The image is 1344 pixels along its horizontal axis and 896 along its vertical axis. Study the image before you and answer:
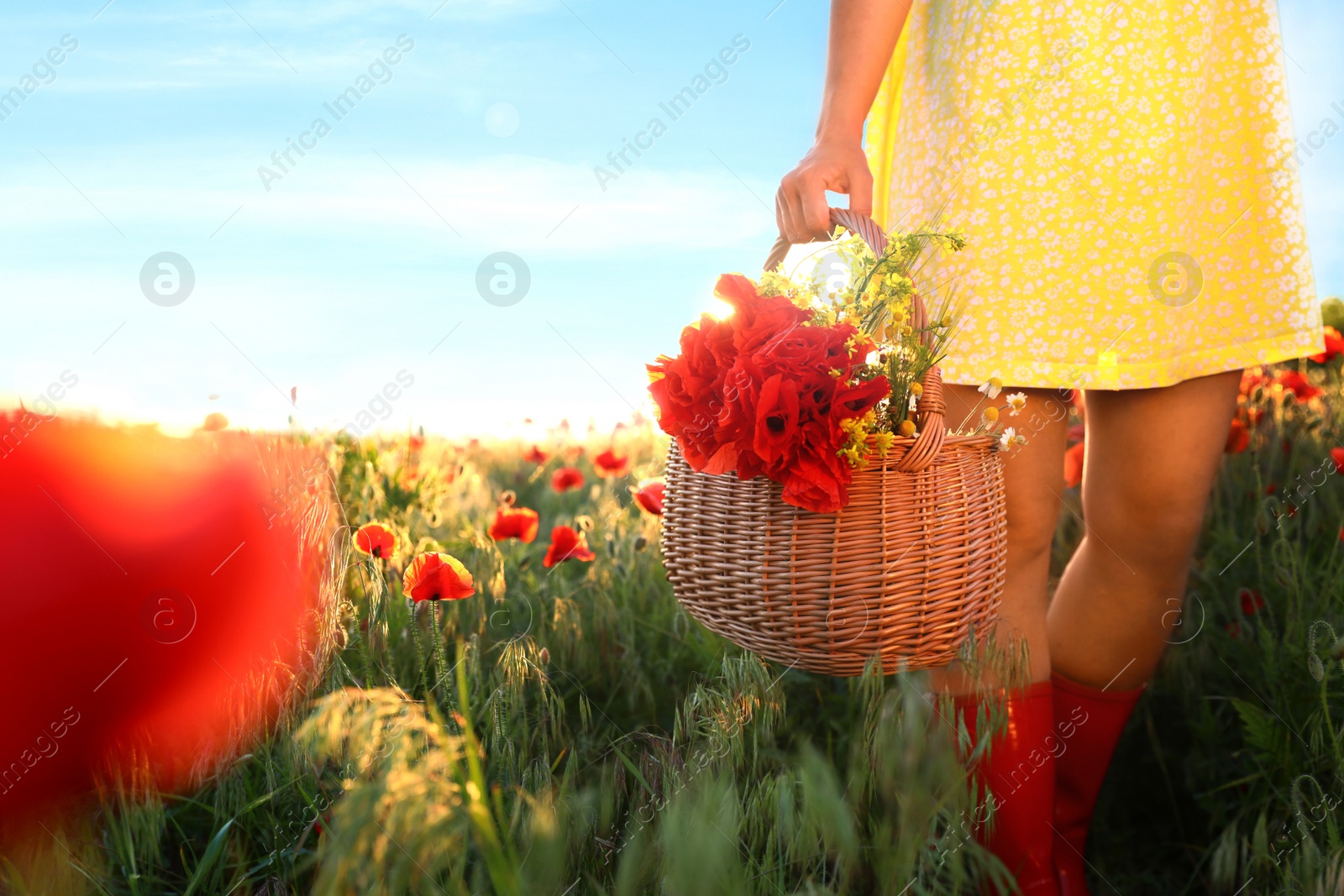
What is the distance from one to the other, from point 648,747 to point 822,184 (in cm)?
76

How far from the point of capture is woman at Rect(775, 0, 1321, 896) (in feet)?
3.93

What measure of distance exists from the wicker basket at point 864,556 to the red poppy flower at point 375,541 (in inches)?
18.0

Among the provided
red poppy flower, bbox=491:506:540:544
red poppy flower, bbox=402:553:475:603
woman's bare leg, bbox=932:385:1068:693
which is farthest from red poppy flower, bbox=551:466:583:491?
woman's bare leg, bbox=932:385:1068:693

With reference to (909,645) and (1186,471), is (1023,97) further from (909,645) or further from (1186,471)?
(909,645)

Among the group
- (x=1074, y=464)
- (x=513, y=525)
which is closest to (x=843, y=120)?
(x=513, y=525)

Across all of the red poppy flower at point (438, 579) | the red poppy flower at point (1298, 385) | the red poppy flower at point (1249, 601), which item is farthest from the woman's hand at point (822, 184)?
the red poppy flower at point (1298, 385)

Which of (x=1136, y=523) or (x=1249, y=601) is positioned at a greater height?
(x=1136, y=523)

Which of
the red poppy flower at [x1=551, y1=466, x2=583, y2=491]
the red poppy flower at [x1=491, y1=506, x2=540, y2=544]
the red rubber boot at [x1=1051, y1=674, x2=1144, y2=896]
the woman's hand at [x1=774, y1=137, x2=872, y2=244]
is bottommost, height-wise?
the red rubber boot at [x1=1051, y1=674, x2=1144, y2=896]

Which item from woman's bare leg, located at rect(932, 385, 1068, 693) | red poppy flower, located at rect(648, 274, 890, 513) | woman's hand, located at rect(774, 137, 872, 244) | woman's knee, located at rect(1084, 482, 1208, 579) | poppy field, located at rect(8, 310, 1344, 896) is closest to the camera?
poppy field, located at rect(8, 310, 1344, 896)

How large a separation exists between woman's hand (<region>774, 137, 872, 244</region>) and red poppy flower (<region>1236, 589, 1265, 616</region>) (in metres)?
1.03

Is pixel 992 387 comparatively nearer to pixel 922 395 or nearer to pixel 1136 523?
pixel 922 395

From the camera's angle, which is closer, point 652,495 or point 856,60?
point 856,60

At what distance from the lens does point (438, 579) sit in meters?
1.12

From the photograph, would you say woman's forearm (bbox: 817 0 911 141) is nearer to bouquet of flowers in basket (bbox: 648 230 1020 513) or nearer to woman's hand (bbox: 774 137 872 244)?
woman's hand (bbox: 774 137 872 244)
